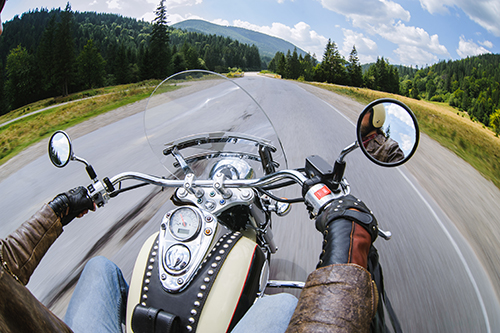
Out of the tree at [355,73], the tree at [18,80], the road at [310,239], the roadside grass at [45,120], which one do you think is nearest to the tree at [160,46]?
the tree at [18,80]

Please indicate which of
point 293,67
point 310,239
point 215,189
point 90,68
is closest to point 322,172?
point 215,189

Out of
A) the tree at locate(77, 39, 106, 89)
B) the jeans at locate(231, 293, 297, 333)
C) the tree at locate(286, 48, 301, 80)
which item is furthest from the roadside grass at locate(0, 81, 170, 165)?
the tree at locate(286, 48, 301, 80)

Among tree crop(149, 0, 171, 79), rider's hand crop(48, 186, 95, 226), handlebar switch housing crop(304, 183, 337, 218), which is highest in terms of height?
tree crop(149, 0, 171, 79)

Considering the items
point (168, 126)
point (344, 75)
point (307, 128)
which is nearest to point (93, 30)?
point (344, 75)

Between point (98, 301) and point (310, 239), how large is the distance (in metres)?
2.05

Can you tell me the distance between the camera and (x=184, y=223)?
1.21m

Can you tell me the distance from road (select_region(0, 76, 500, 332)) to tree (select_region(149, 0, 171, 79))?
3669 centimetres

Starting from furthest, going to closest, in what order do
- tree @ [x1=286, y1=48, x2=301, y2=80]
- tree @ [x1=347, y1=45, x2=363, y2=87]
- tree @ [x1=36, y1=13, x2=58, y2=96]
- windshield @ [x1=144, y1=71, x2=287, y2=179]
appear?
tree @ [x1=286, y1=48, x2=301, y2=80], tree @ [x1=347, y1=45, x2=363, y2=87], tree @ [x1=36, y1=13, x2=58, y2=96], windshield @ [x1=144, y1=71, x2=287, y2=179]

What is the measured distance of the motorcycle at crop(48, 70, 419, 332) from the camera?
1071 mm

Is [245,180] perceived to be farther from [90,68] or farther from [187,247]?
[90,68]

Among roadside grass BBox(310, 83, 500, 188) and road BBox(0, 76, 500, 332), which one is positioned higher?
roadside grass BBox(310, 83, 500, 188)

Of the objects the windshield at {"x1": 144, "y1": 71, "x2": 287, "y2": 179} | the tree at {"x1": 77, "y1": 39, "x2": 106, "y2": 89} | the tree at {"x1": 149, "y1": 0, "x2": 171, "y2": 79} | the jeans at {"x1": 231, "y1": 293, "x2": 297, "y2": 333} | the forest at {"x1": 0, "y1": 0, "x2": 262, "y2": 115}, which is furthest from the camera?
the tree at {"x1": 149, "y1": 0, "x2": 171, "y2": 79}

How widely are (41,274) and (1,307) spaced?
2134 mm

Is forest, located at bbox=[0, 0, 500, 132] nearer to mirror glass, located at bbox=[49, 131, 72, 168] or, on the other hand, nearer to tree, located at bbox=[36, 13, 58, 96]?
tree, located at bbox=[36, 13, 58, 96]
